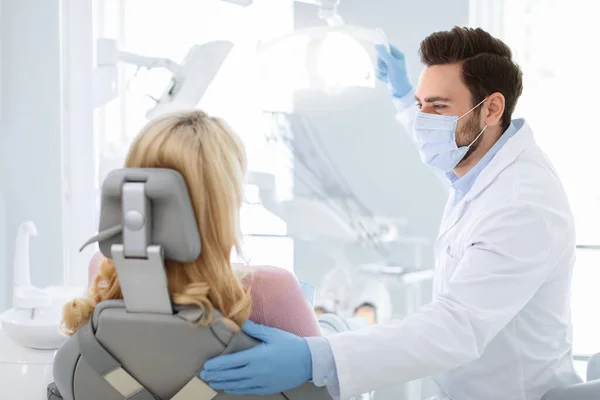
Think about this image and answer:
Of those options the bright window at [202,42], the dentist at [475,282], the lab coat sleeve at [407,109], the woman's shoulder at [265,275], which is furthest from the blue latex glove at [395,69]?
the woman's shoulder at [265,275]

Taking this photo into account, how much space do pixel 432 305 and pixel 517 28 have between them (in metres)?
1.57

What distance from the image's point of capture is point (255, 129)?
282cm

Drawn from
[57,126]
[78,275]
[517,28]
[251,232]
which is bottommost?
[78,275]

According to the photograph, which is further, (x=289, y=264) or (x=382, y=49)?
(x=289, y=264)

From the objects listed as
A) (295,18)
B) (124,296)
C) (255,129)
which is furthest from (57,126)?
(124,296)

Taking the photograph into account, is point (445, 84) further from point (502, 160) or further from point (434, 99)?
point (502, 160)

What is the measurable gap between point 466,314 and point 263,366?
46 centimetres

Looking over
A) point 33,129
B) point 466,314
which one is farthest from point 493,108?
point 33,129

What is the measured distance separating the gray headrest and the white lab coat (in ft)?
1.24

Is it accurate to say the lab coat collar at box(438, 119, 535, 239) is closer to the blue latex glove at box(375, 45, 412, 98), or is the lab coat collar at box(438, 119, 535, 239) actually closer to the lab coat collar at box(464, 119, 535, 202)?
the lab coat collar at box(464, 119, 535, 202)

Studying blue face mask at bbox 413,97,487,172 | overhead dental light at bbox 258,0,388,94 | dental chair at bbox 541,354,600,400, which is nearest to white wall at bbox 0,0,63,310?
overhead dental light at bbox 258,0,388,94

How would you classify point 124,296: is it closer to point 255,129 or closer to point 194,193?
point 194,193

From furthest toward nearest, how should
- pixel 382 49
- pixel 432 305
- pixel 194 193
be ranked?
pixel 382 49 → pixel 432 305 → pixel 194 193

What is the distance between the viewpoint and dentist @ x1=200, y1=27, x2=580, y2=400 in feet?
4.10
